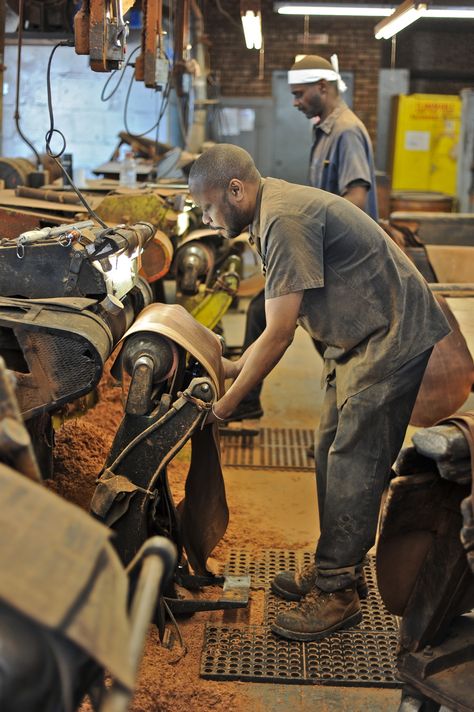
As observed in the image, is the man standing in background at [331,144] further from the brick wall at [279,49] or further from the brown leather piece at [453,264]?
the brick wall at [279,49]

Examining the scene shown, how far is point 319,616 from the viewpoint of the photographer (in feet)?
10.1

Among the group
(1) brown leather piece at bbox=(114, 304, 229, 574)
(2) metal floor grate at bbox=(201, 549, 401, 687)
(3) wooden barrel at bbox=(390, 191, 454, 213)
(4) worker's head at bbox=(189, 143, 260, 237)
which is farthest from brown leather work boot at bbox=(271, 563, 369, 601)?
(3) wooden barrel at bbox=(390, 191, 454, 213)

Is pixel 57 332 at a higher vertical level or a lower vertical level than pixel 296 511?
higher

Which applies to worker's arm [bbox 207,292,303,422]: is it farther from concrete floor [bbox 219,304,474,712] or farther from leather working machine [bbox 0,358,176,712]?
leather working machine [bbox 0,358,176,712]

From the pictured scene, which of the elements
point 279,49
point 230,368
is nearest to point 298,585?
point 230,368

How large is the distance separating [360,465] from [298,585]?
0.61m

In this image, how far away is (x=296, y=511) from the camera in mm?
4258

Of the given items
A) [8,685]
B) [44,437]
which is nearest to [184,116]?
[44,437]

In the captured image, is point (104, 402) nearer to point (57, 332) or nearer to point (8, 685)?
point (57, 332)

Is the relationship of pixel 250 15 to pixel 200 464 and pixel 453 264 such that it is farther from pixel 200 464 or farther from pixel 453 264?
pixel 200 464

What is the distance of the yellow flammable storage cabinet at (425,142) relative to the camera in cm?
1259

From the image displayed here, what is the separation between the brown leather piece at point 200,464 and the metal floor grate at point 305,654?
30 cm

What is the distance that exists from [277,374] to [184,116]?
15.8ft

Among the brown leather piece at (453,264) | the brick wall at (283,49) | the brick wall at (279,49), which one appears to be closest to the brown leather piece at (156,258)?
the brown leather piece at (453,264)
